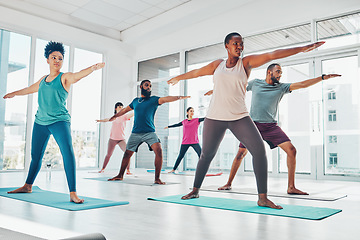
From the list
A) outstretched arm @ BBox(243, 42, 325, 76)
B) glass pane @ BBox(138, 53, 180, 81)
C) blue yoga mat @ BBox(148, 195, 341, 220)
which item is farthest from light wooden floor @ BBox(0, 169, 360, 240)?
glass pane @ BBox(138, 53, 180, 81)

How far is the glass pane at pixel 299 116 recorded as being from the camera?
19.1 feet

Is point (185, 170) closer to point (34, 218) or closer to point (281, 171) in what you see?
point (281, 171)

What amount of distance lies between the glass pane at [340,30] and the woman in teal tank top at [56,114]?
4495 mm

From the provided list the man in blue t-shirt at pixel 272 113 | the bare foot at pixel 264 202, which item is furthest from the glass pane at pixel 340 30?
the bare foot at pixel 264 202

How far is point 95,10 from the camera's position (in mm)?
7270

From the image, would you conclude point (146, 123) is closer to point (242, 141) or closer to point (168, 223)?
point (242, 141)

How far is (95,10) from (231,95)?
5.65 meters

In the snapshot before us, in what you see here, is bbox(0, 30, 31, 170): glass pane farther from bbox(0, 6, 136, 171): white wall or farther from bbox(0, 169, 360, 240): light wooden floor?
bbox(0, 169, 360, 240): light wooden floor

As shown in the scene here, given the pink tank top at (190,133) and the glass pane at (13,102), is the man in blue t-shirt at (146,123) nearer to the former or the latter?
the pink tank top at (190,133)

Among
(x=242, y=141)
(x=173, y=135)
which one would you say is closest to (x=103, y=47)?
(x=173, y=135)

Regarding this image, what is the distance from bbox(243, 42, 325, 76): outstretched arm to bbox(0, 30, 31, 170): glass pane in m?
5.80

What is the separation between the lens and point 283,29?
6.16m

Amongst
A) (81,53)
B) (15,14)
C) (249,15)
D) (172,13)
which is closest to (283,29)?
(249,15)

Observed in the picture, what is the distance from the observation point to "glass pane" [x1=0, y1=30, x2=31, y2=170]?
22.0 ft
